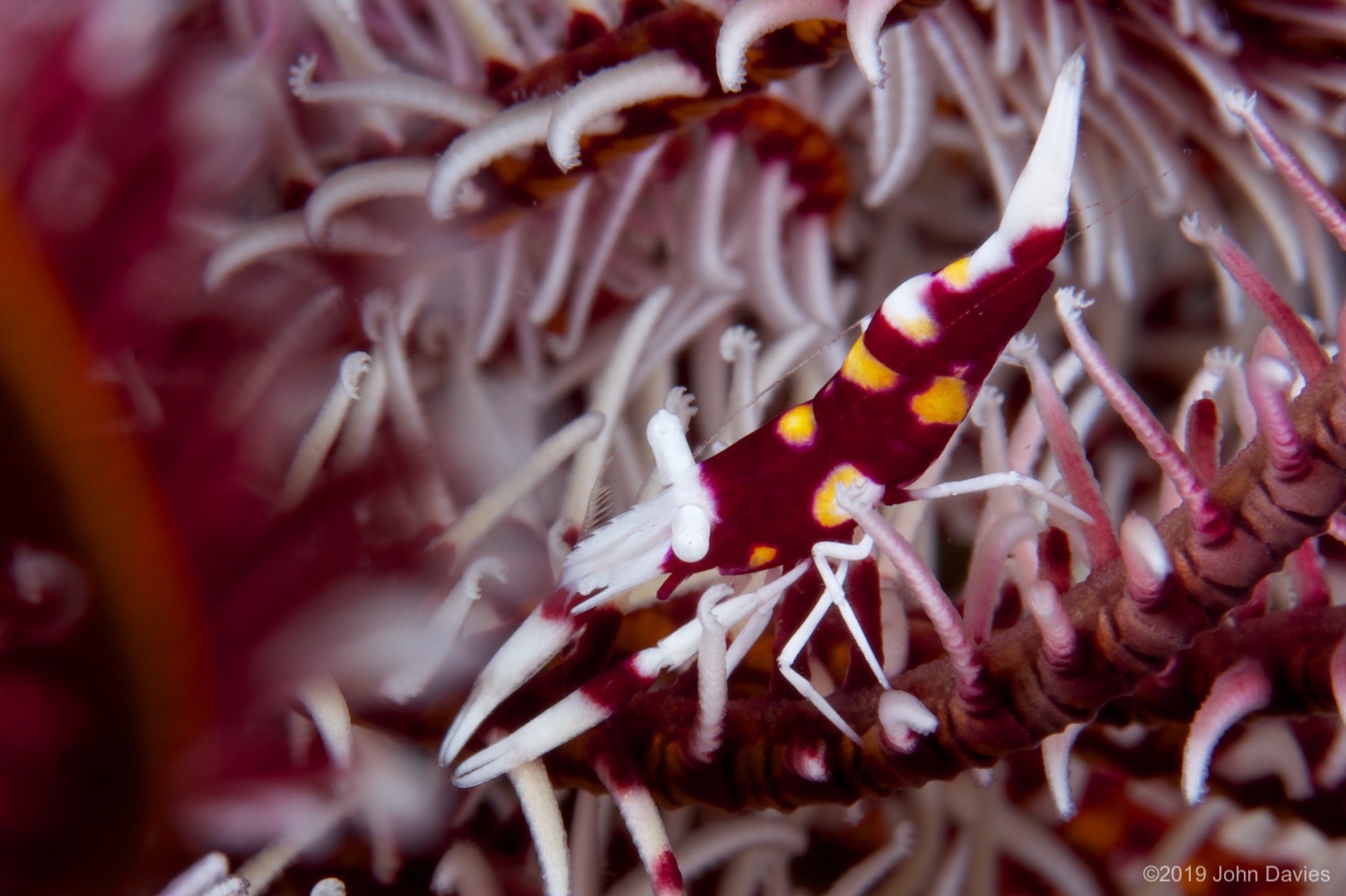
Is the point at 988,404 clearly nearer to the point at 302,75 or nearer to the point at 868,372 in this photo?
the point at 868,372

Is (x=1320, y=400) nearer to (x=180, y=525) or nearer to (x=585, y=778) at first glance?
(x=585, y=778)

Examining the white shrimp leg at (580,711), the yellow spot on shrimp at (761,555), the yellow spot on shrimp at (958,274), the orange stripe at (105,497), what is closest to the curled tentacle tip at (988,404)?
the yellow spot on shrimp at (958,274)

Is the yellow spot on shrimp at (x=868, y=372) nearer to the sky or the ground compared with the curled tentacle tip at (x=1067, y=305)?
nearer to the sky

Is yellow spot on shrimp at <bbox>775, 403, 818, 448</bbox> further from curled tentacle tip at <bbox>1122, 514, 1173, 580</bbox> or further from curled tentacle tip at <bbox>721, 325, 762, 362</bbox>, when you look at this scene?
curled tentacle tip at <bbox>1122, 514, 1173, 580</bbox>

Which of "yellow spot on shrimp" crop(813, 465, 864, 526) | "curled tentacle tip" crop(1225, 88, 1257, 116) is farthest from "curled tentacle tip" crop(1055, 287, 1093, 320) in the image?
"yellow spot on shrimp" crop(813, 465, 864, 526)

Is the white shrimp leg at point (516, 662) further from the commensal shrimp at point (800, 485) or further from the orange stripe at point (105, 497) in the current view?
the orange stripe at point (105, 497)

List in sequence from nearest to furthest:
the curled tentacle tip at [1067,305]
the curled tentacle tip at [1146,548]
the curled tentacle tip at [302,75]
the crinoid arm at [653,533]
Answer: the curled tentacle tip at [1146,548], the curled tentacle tip at [1067,305], the crinoid arm at [653,533], the curled tentacle tip at [302,75]

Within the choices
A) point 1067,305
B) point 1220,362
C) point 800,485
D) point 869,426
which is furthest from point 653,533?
point 1220,362
